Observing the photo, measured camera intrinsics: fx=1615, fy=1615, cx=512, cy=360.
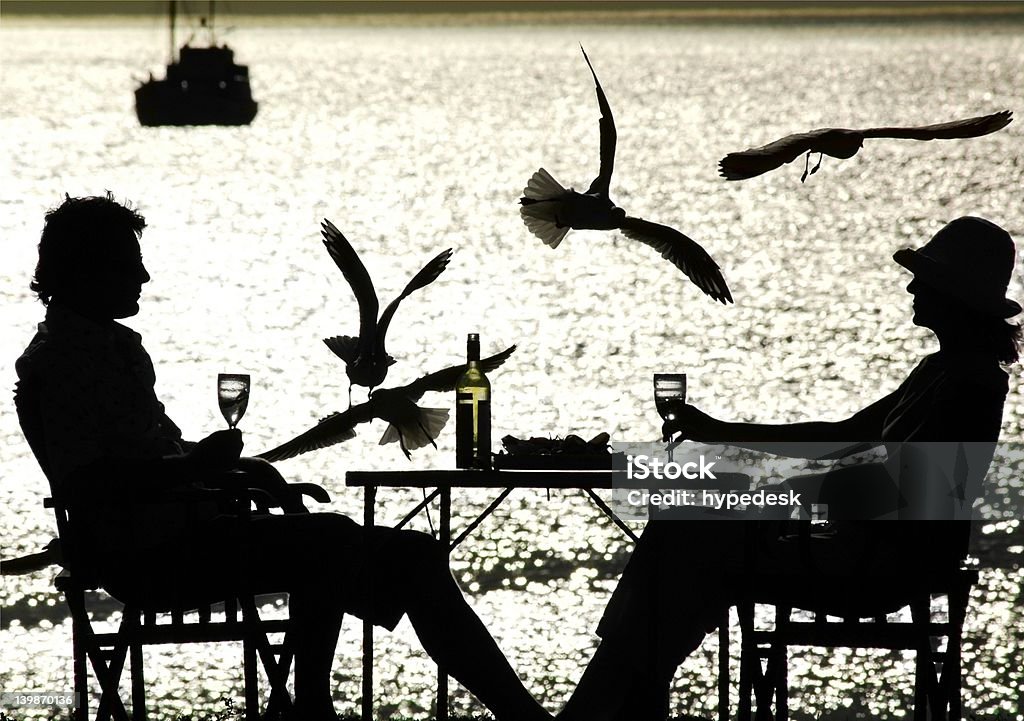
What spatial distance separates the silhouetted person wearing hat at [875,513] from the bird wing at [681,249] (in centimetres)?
71

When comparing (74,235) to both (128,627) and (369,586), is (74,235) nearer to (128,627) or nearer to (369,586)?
(128,627)

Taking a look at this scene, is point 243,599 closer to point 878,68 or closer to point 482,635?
point 482,635

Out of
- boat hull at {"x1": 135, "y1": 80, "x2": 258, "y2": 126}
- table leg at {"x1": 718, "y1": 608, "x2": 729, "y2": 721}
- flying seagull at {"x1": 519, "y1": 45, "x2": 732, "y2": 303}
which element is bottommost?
table leg at {"x1": 718, "y1": 608, "x2": 729, "y2": 721}

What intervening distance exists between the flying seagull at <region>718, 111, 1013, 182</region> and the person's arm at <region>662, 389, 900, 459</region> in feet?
1.95

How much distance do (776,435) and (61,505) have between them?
162 centimetres

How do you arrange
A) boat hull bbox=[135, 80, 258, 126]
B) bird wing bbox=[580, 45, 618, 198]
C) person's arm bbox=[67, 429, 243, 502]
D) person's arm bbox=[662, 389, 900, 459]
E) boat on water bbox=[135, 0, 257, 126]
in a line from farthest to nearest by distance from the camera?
boat hull bbox=[135, 80, 258, 126] → boat on water bbox=[135, 0, 257, 126] → bird wing bbox=[580, 45, 618, 198] → person's arm bbox=[662, 389, 900, 459] → person's arm bbox=[67, 429, 243, 502]

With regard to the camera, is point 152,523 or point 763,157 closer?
point 152,523

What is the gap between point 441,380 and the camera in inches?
155

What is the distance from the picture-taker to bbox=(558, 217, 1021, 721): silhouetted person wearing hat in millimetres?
3555

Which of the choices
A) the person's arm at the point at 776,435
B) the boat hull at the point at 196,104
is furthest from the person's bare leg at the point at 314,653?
the boat hull at the point at 196,104

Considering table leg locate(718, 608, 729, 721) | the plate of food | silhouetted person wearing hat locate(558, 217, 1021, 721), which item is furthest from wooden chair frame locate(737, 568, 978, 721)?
the plate of food

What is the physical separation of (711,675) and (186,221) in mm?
41445

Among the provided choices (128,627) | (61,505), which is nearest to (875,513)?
(128,627)

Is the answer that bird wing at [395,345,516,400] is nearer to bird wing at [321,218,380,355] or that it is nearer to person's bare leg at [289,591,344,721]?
bird wing at [321,218,380,355]
